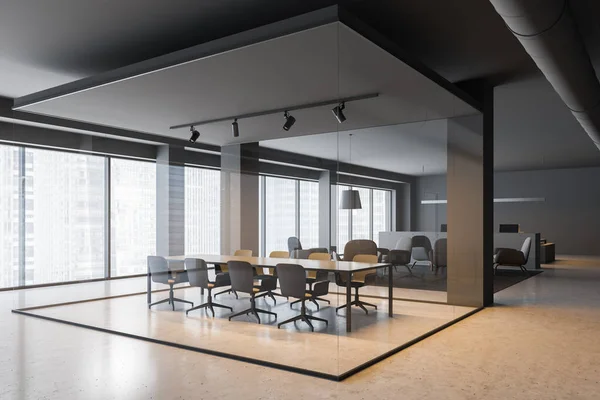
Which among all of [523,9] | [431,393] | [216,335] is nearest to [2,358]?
[216,335]

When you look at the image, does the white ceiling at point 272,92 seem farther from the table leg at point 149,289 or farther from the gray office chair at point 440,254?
the table leg at point 149,289

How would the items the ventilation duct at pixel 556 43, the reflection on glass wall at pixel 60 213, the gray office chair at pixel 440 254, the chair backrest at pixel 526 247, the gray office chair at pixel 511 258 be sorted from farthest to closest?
the chair backrest at pixel 526 247 < the gray office chair at pixel 511 258 < the reflection on glass wall at pixel 60 213 < the gray office chair at pixel 440 254 < the ventilation duct at pixel 556 43

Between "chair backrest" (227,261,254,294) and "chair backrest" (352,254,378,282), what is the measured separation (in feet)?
3.19

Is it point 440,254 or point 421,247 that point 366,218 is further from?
point 440,254

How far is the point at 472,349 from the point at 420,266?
3.48 feet

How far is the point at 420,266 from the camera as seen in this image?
5.47 metres

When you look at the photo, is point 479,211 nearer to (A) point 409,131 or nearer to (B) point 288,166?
(A) point 409,131

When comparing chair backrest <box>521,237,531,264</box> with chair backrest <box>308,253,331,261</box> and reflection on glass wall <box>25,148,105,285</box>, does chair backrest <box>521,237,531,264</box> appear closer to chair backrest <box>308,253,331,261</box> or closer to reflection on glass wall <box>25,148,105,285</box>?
chair backrest <box>308,253,331,261</box>

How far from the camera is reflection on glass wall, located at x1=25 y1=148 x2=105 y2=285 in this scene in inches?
234

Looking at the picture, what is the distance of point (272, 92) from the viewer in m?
5.14

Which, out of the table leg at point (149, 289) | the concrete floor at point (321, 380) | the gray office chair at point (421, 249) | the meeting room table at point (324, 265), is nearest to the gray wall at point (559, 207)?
the concrete floor at point (321, 380)

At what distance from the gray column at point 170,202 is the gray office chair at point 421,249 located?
2.44m

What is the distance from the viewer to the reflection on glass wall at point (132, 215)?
5371 mm

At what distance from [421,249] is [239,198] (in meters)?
2.14
